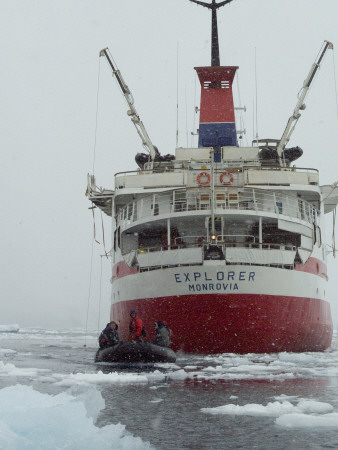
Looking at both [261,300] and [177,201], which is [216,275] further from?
[177,201]

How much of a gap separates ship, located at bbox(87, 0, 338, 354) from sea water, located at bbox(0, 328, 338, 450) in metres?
4.35

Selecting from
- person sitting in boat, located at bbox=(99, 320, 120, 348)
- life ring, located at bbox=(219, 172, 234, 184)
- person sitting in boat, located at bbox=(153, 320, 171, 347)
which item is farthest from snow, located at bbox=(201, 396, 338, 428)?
life ring, located at bbox=(219, 172, 234, 184)

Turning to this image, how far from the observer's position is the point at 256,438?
24.1ft

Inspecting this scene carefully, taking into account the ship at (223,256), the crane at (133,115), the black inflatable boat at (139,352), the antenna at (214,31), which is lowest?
the black inflatable boat at (139,352)

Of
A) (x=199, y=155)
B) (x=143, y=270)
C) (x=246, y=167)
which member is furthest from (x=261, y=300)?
(x=199, y=155)

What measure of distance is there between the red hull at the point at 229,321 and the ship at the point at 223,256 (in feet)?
0.12

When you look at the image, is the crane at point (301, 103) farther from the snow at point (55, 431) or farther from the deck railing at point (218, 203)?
the snow at point (55, 431)

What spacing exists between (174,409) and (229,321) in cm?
1050

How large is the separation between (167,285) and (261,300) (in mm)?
3582

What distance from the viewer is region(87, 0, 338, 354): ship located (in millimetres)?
19984

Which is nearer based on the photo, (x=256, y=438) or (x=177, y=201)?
(x=256, y=438)

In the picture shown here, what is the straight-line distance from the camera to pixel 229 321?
1981cm

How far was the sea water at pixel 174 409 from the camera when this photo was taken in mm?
6145

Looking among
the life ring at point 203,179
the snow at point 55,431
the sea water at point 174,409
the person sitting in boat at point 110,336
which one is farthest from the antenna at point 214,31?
the snow at point 55,431
